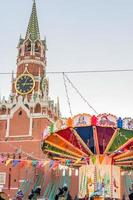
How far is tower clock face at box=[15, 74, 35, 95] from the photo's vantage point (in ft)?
176

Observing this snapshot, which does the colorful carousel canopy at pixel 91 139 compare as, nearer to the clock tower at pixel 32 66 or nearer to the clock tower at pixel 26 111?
the clock tower at pixel 26 111

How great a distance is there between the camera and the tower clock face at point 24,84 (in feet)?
176

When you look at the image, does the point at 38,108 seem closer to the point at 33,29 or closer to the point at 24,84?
the point at 24,84

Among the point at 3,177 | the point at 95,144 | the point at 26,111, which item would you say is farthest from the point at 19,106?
the point at 95,144

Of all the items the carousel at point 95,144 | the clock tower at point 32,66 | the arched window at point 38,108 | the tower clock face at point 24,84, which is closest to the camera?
the carousel at point 95,144

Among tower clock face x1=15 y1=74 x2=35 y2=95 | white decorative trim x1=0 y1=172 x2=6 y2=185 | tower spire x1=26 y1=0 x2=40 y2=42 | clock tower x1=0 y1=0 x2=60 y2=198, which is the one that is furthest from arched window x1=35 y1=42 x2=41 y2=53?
white decorative trim x1=0 y1=172 x2=6 y2=185

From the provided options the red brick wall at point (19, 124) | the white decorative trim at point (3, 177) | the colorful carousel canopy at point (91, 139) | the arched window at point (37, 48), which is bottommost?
the white decorative trim at point (3, 177)

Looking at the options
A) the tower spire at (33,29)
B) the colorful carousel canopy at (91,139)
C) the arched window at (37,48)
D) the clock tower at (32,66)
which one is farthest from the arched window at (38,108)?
the colorful carousel canopy at (91,139)

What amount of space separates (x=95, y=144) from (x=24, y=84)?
3348 cm

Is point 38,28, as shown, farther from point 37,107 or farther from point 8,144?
point 8,144

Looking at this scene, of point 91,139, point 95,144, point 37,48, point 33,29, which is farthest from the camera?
point 33,29

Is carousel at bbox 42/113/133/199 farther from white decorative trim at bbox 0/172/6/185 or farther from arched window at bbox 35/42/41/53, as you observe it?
arched window at bbox 35/42/41/53

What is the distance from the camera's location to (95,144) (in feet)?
71.4

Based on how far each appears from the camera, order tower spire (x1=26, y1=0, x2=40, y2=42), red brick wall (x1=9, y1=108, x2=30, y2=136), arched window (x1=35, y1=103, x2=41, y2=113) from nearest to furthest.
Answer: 1. red brick wall (x1=9, y1=108, x2=30, y2=136)
2. arched window (x1=35, y1=103, x2=41, y2=113)
3. tower spire (x1=26, y1=0, x2=40, y2=42)
